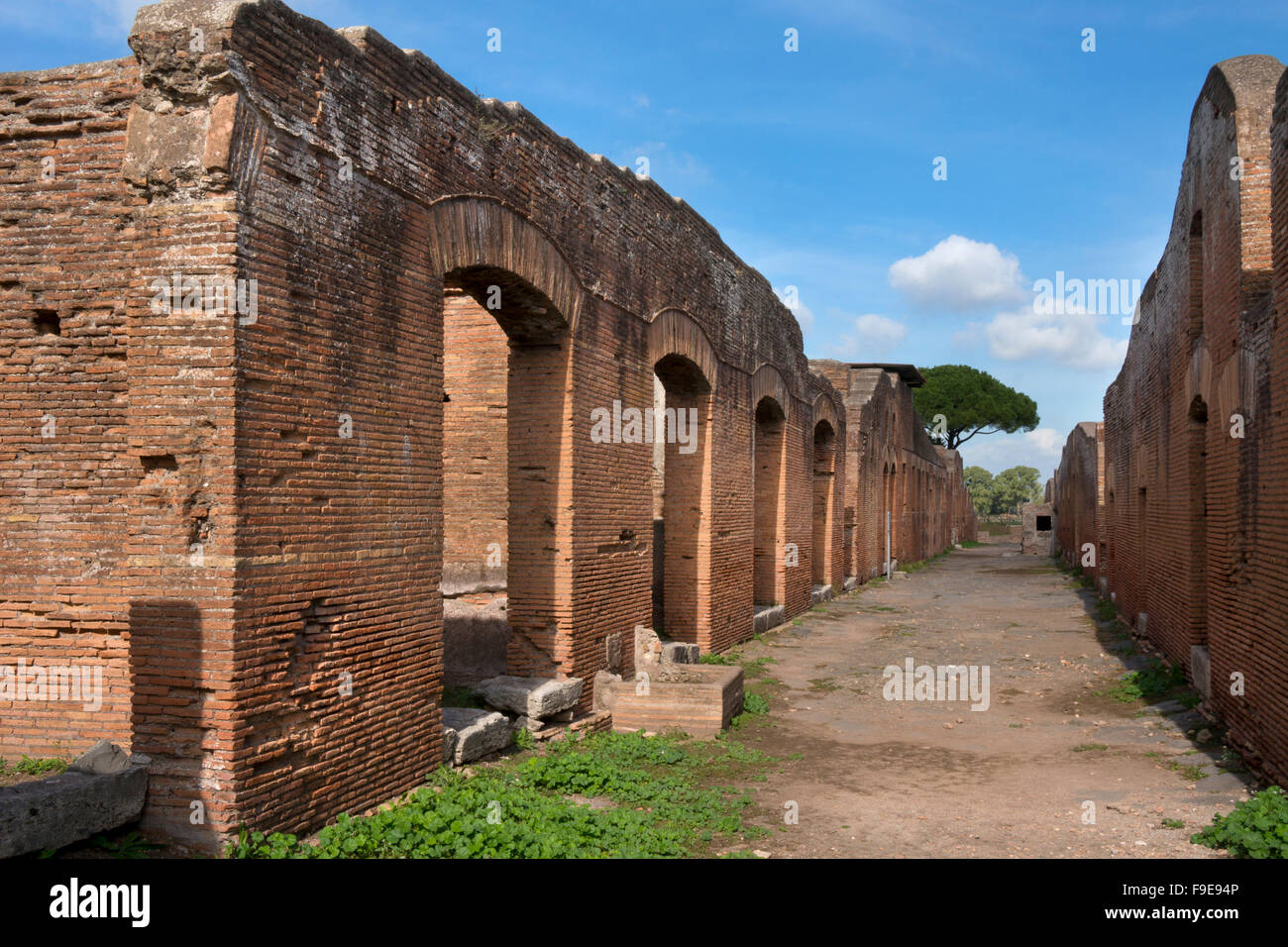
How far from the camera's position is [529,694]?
774 cm

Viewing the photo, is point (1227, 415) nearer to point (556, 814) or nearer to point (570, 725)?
point (570, 725)

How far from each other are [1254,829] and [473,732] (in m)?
4.88

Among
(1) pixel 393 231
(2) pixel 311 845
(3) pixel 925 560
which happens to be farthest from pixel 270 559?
(3) pixel 925 560

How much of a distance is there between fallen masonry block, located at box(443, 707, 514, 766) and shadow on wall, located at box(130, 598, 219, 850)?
202cm

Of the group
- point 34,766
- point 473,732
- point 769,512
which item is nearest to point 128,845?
point 34,766

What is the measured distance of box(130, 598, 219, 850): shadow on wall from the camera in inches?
192

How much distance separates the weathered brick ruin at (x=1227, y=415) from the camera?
664 centimetres

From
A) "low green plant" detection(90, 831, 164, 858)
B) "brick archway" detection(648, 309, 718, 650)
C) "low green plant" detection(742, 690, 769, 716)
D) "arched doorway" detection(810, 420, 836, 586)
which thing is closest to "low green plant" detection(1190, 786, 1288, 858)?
"low green plant" detection(742, 690, 769, 716)

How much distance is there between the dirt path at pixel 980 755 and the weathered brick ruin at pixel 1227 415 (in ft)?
2.30

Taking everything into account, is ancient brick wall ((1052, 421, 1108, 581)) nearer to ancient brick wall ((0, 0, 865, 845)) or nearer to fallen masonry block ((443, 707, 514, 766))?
fallen masonry block ((443, 707, 514, 766))

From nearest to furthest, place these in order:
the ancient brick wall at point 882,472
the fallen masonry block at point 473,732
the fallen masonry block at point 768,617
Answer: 1. the fallen masonry block at point 473,732
2. the fallen masonry block at point 768,617
3. the ancient brick wall at point 882,472

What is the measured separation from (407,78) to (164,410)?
2787 mm

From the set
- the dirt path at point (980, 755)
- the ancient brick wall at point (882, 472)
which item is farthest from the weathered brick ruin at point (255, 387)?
the ancient brick wall at point (882, 472)

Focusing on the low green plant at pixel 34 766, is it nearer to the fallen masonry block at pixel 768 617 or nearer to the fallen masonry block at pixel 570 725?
the fallen masonry block at pixel 570 725
